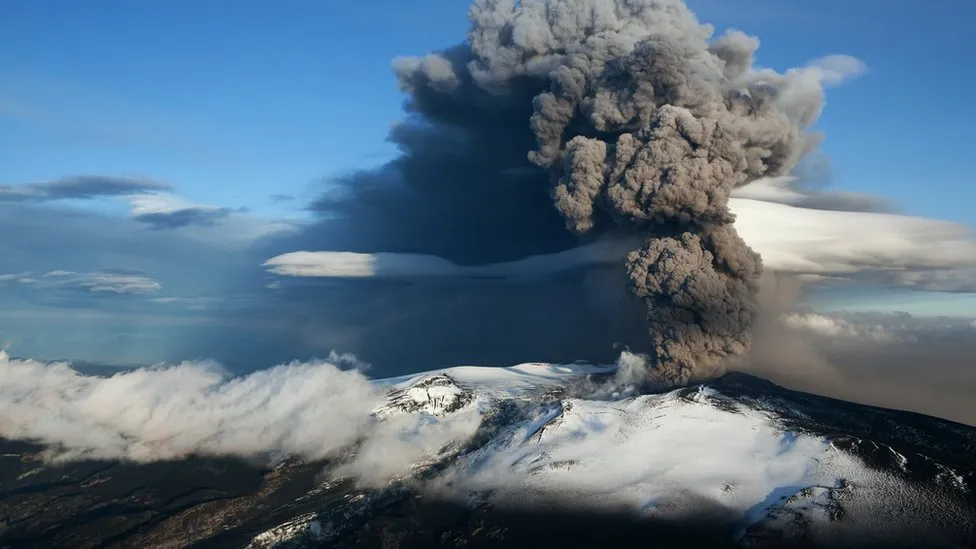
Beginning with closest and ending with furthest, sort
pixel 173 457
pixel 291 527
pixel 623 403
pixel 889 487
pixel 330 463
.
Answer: pixel 889 487
pixel 291 527
pixel 623 403
pixel 330 463
pixel 173 457

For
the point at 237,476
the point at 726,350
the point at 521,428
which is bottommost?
the point at 237,476

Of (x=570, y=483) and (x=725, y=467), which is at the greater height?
(x=725, y=467)

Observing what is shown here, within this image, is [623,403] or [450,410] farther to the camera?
[450,410]

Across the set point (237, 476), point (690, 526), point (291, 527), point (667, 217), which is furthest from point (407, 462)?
point (667, 217)

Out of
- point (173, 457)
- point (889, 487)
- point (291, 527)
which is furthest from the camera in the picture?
point (173, 457)

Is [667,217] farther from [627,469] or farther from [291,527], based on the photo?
[291,527]

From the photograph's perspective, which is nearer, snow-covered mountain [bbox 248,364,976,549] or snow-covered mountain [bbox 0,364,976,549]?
snow-covered mountain [bbox 248,364,976,549]

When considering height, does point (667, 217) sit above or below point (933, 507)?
above

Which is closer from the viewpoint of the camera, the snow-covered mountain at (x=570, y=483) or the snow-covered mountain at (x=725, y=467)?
the snow-covered mountain at (x=725, y=467)
